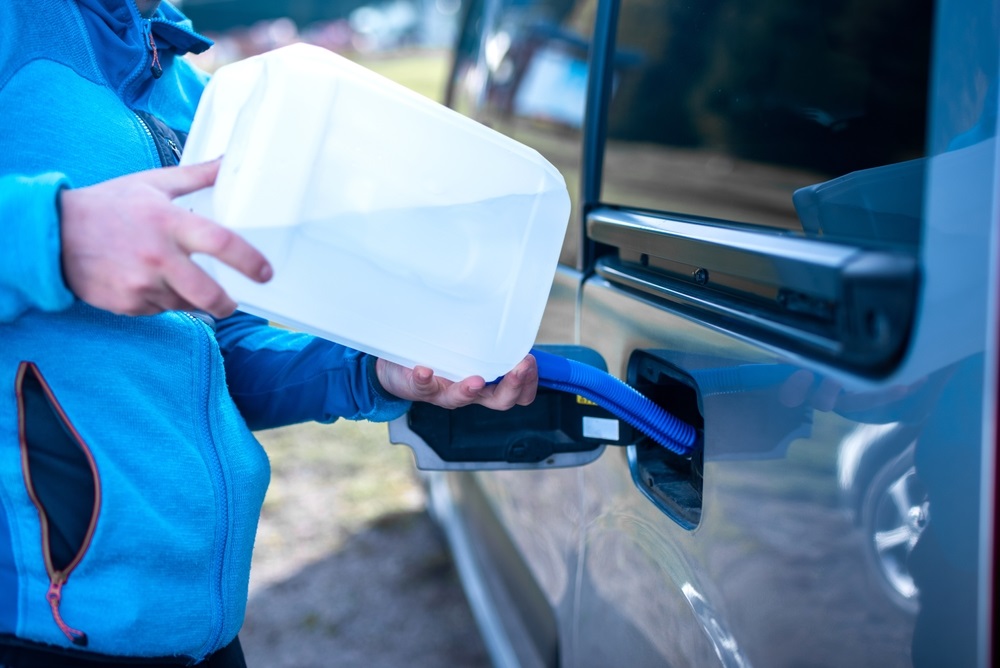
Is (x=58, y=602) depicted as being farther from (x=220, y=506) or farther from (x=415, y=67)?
(x=415, y=67)

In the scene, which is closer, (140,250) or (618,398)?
(140,250)

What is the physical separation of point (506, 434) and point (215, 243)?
72cm

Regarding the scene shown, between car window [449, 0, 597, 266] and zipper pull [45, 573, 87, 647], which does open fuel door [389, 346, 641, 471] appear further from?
zipper pull [45, 573, 87, 647]

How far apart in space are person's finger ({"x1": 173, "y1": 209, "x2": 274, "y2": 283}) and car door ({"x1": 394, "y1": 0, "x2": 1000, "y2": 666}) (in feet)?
1.78

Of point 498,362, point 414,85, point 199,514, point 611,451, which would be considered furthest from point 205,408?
point 414,85

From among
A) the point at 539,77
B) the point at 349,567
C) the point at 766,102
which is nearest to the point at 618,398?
the point at 766,102

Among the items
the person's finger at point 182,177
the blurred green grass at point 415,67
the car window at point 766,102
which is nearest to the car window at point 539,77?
the car window at point 766,102

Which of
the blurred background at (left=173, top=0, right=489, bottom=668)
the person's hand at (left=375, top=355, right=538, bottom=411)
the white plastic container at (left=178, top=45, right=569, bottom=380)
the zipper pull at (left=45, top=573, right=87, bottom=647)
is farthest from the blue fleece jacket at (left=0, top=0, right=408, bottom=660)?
the blurred background at (left=173, top=0, right=489, bottom=668)

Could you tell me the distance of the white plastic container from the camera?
3.24 feet

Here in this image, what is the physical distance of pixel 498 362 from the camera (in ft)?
4.05

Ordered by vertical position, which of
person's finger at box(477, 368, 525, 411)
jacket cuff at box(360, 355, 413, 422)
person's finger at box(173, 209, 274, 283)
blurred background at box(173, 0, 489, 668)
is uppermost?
person's finger at box(173, 209, 274, 283)

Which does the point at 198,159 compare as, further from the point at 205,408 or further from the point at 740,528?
the point at 740,528

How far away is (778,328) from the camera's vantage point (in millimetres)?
968

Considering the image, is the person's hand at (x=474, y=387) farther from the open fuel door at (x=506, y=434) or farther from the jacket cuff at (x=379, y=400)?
the open fuel door at (x=506, y=434)
